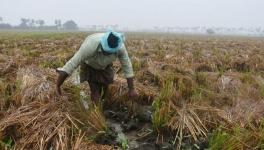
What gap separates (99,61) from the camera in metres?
4.94

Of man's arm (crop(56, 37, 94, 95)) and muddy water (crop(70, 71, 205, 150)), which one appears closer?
muddy water (crop(70, 71, 205, 150))

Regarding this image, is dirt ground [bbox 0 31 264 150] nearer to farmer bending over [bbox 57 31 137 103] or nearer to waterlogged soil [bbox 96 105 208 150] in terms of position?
waterlogged soil [bbox 96 105 208 150]

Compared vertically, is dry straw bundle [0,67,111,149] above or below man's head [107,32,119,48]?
below

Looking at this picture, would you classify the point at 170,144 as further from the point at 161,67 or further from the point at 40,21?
the point at 40,21

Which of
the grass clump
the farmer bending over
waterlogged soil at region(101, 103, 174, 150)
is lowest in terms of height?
Result: waterlogged soil at region(101, 103, 174, 150)

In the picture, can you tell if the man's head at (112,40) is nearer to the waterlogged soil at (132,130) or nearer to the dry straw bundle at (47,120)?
the dry straw bundle at (47,120)

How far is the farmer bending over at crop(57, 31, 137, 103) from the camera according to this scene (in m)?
4.48

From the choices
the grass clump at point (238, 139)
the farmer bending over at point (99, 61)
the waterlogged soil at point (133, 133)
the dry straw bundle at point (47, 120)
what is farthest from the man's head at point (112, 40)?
the grass clump at point (238, 139)

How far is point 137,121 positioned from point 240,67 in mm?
6134

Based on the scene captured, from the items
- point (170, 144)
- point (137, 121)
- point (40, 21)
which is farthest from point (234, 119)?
point (40, 21)

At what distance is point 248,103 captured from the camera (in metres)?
5.27

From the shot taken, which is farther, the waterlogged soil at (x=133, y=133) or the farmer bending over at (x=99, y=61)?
the farmer bending over at (x=99, y=61)

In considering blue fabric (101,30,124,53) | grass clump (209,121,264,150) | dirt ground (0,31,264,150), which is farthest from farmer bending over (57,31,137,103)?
grass clump (209,121,264,150)

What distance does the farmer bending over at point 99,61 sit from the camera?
4.48 metres
